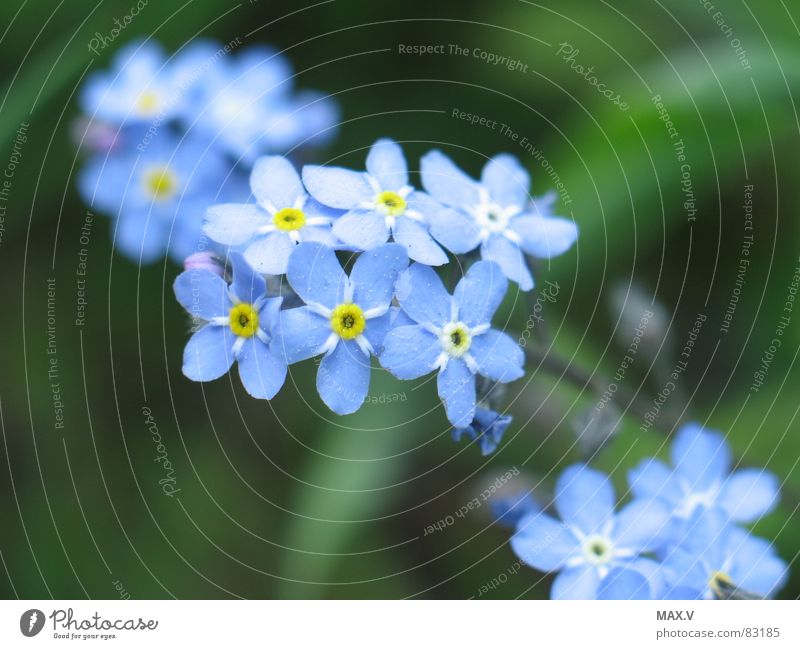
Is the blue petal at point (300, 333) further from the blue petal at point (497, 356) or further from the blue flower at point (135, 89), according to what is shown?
the blue flower at point (135, 89)

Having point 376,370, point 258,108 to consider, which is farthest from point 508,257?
point 258,108

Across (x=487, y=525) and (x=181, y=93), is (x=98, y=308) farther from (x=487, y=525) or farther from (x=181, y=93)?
(x=487, y=525)

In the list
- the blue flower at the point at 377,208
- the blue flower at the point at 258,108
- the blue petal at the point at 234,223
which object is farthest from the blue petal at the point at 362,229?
the blue flower at the point at 258,108

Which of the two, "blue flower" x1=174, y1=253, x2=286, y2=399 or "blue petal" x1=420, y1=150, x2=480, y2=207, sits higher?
"blue petal" x1=420, y1=150, x2=480, y2=207

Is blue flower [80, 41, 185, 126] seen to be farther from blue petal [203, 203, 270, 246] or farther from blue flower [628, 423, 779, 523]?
blue flower [628, 423, 779, 523]

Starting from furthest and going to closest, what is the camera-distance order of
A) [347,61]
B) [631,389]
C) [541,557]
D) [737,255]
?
[347,61] → [737,255] → [631,389] → [541,557]

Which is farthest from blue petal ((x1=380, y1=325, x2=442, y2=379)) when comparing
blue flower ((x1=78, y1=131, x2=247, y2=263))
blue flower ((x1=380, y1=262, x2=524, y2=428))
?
blue flower ((x1=78, y1=131, x2=247, y2=263))

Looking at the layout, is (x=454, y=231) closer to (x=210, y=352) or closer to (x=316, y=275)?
(x=316, y=275)
